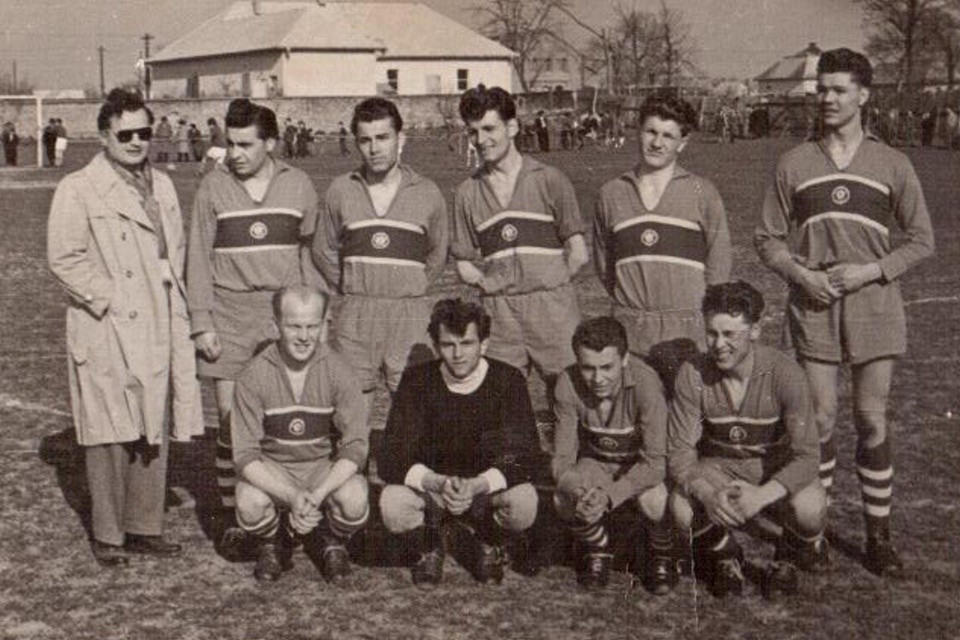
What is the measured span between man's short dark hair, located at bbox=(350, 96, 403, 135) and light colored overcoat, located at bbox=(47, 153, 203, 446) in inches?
38.2

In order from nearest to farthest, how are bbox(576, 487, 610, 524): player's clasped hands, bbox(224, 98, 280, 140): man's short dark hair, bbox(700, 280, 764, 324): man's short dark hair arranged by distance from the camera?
bbox(700, 280, 764, 324): man's short dark hair < bbox(576, 487, 610, 524): player's clasped hands < bbox(224, 98, 280, 140): man's short dark hair

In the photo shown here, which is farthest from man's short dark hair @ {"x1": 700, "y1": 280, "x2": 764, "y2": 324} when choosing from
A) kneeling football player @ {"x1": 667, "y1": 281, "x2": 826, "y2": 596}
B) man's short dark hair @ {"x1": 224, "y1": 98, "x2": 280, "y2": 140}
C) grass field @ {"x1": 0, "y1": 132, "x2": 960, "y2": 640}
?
man's short dark hair @ {"x1": 224, "y1": 98, "x2": 280, "y2": 140}

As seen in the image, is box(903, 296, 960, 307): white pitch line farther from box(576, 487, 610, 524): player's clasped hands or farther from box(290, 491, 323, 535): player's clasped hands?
box(290, 491, 323, 535): player's clasped hands

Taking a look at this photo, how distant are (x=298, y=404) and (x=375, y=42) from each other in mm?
66086

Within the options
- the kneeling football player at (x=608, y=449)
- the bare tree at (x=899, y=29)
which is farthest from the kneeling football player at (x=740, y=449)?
the bare tree at (x=899, y=29)

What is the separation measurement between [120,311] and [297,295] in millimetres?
723

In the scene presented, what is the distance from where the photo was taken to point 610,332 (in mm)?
4895

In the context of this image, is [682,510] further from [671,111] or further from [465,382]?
[671,111]

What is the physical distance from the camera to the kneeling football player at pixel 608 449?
491 cm

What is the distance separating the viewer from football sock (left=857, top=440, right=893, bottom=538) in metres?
5.14

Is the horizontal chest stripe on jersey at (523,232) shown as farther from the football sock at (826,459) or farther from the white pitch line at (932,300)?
the white pitch line at (932,300)

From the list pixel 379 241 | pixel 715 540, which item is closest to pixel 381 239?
pixel 379 241

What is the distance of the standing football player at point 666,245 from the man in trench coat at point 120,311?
1.88m

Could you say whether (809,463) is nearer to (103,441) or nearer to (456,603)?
(456,603)
